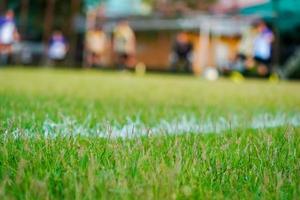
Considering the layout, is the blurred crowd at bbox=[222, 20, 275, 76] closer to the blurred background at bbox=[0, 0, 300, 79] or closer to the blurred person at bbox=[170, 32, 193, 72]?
the blurred background at bbox=[0, 0, 300, 79]

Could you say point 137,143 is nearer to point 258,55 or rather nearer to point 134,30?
point 258,55

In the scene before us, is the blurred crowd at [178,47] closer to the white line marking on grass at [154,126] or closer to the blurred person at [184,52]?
the blurred person at [184,52]

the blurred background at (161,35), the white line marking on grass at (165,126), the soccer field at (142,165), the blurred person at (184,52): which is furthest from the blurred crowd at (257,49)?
the soccer field at (142,165)

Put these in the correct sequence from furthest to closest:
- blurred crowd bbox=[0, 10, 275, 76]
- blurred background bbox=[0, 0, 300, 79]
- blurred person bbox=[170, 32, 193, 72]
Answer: blurred person bbox=[170, 32, 193, 72] → blurred background bbox=[0, 0, 300, 79] → blurred crowd bbox=[0, 10, 275, 76]

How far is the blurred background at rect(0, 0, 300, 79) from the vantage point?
20750mm

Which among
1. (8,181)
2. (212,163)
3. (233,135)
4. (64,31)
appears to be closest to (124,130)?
(233,135)

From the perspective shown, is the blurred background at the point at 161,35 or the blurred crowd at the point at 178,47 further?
the blurred background at the point at 161,35

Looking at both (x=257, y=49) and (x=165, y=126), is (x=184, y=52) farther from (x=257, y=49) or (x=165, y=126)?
(x=165, y=126)

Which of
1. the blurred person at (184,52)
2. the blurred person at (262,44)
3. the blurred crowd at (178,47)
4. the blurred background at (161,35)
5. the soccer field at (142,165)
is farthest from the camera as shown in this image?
the blurred person at (184,52)

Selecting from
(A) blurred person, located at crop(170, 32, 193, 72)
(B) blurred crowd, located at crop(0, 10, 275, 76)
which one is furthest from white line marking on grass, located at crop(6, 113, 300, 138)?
(A) blurred person, located at crop(170, 32, 193, 72)

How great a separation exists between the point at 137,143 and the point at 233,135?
2.53 ft

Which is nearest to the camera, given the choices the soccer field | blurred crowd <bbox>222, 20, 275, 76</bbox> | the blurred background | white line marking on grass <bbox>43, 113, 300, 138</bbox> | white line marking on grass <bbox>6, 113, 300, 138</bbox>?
the soccer field

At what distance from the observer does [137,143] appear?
2707 millimetres

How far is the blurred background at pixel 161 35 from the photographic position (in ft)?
68.1
